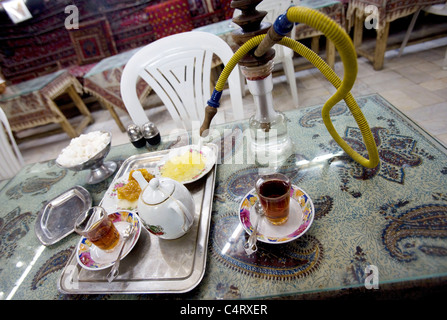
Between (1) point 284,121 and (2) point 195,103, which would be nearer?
(1) point 284,121

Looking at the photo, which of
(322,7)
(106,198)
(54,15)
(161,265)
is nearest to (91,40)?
(54,15)

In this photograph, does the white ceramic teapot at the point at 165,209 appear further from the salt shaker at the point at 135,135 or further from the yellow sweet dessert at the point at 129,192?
the salt shaker at the point at 135,135

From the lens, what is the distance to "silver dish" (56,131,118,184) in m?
0.96

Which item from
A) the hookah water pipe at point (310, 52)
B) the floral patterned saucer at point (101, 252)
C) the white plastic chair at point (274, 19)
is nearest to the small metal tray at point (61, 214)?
the floral patterned saucer at point (101, 252)

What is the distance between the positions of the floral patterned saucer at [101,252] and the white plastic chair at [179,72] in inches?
27.1

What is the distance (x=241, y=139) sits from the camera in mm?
1011

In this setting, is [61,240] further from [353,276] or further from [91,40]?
[91,40]

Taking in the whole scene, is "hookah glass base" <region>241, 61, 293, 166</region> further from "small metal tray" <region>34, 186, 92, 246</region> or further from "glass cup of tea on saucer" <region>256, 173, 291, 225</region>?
"small metal tray" <region>34, 186, 92, 246</region>

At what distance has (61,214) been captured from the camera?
0.89 m

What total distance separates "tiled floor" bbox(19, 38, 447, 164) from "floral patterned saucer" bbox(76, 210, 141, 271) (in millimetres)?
2130

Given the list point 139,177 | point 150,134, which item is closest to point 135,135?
point 150,134

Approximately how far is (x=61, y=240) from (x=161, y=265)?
39 cm

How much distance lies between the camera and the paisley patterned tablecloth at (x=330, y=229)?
1.65 ft

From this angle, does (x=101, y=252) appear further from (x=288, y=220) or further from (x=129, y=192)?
(x=288, y=220)
